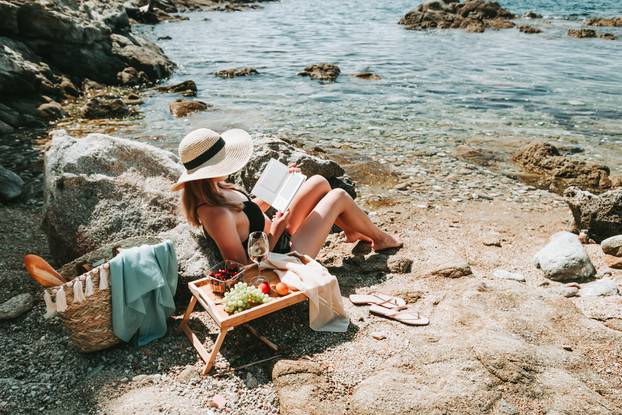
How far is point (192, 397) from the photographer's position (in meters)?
4.63

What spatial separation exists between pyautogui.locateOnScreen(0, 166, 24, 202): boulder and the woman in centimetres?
521

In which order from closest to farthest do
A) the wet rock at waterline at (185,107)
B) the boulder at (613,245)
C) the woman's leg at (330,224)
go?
the woman's leg at (330,224) < the boulder at (613,245) < the wet rock at waterline at (185,107)

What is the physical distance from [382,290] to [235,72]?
19968mm

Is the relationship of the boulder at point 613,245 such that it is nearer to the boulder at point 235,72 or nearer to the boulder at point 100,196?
the boulder at point 100,196

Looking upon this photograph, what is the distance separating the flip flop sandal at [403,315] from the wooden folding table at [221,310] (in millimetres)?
1003

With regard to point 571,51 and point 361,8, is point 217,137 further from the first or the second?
point 361,8

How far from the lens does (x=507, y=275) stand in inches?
281

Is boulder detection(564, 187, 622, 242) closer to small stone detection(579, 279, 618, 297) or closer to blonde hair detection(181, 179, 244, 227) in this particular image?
small stone detection(579, 279, 618, 297)

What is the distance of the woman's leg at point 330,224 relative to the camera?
21.4 ft

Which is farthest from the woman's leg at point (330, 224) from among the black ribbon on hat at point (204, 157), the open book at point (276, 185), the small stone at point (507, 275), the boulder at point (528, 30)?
the boulder at point (528, 30)

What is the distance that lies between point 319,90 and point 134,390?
57.7 ft

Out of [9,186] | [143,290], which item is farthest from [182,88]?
[143,290]

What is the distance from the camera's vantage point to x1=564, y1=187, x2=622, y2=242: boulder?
819cm

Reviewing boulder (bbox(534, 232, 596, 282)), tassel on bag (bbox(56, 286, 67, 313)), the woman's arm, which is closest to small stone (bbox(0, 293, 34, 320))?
tassel on bag (bbox(56, 286, 67, 313))
